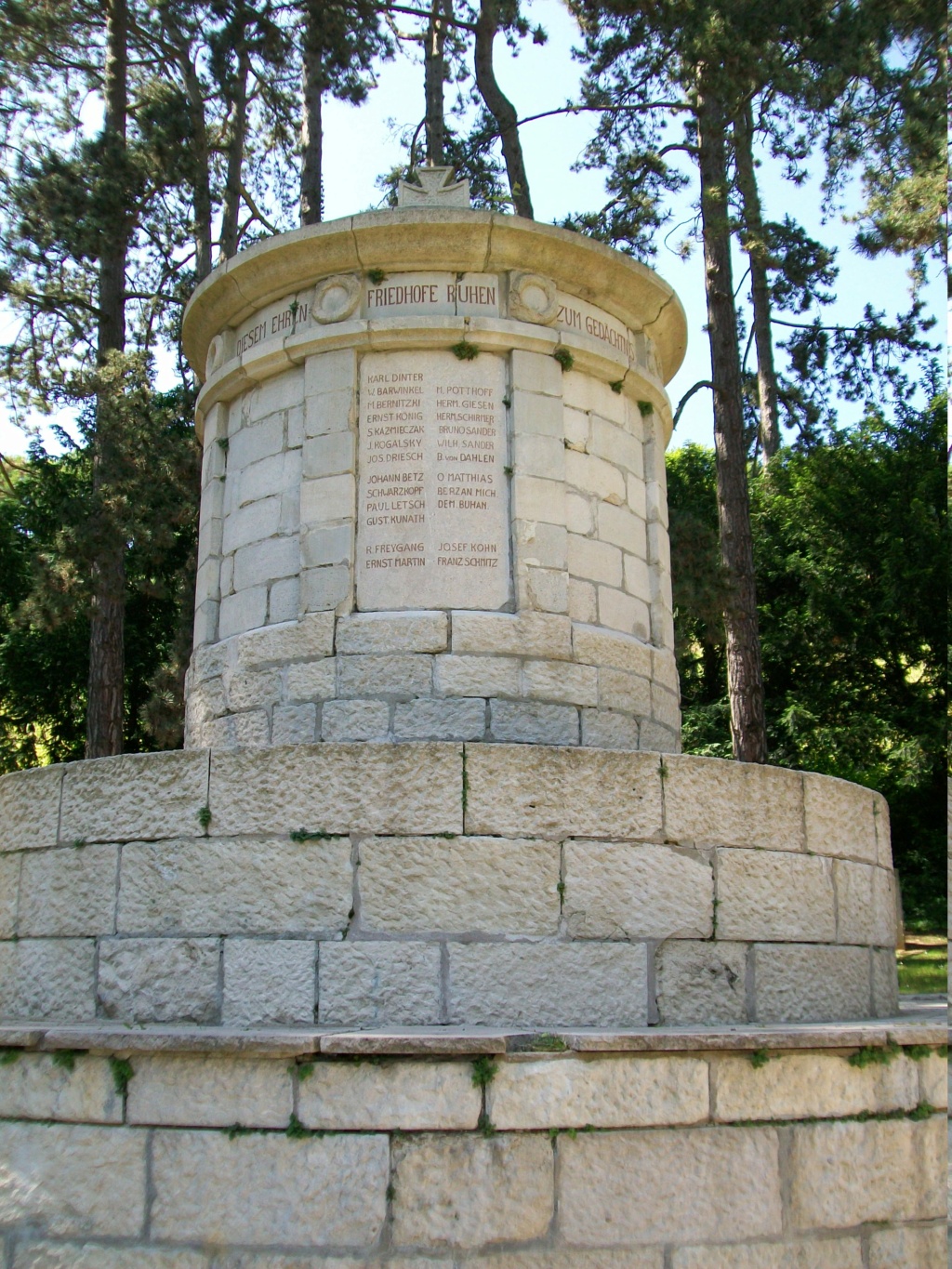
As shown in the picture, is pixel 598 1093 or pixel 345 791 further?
pixel 345 791

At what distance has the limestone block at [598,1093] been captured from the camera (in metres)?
4.36

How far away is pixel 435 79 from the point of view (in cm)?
1783

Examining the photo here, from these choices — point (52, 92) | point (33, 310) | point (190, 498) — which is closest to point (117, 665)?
point (190, 498)

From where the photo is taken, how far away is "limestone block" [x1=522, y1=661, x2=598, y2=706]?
6629 millimetres

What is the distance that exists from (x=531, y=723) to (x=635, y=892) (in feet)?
4.92

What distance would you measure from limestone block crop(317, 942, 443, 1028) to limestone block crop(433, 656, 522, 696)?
1.87 m

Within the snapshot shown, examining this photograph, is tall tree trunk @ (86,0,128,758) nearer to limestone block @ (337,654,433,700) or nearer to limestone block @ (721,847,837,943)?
limestone block @ (337,654,433,700)

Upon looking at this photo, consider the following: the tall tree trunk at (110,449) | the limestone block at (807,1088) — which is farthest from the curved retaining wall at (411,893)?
the tall tree trunk at (110,449)

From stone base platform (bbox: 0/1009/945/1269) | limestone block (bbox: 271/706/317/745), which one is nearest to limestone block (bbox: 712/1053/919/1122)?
stone base platform (bbox: 0/1009/945/1269)

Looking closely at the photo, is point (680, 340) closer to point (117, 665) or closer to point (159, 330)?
point (117, 665)

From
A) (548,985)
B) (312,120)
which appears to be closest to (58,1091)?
(548,985)

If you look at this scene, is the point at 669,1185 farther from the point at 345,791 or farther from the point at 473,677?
the point at 473,677

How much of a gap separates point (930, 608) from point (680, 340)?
37.6 ft

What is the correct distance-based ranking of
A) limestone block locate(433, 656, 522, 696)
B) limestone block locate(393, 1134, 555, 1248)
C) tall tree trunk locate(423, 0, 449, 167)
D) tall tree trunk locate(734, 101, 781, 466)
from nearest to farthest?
limestone block locate(393, 1134, 555, 1248) < limestone block locate(433, 656, 522, 696) < tall tree trunk locate(734, 101, 781, 466) < tall tree trunk locate(423, 0, 449, 167)
